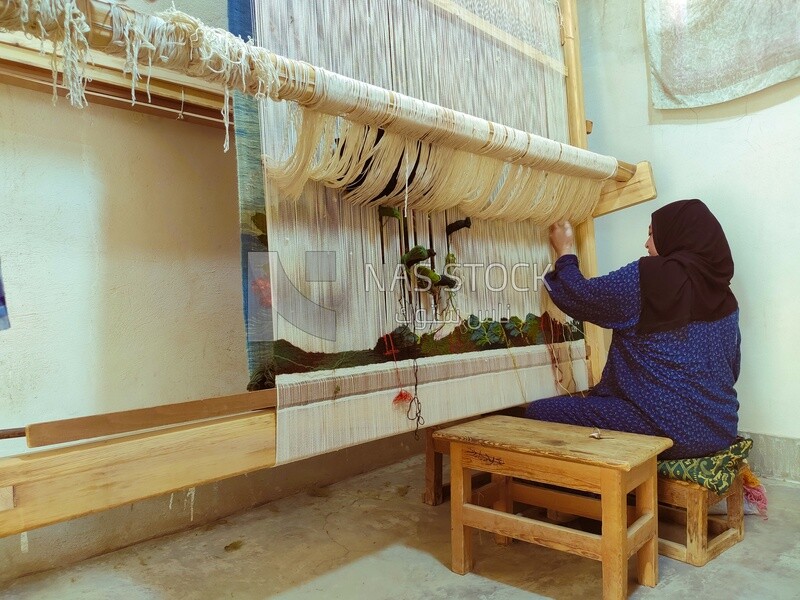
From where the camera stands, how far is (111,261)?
1.89 metres

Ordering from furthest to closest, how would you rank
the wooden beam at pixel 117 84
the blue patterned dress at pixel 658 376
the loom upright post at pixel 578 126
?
the loom upright post at pixel 578 126 < the blue patterned dress at pixel 658 376 < the wooden beam at pixel 117 84

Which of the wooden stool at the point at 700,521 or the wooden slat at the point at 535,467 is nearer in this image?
the wooden slat at the point at 535,467

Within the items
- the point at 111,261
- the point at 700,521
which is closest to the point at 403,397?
the point at 700,521

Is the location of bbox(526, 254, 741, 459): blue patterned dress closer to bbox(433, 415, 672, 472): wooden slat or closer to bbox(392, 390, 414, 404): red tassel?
bbox(433, 415, 672, 472): wooden slat

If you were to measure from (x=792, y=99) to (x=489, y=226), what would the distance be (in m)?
1.52

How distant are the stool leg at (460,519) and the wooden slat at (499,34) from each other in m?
1.47

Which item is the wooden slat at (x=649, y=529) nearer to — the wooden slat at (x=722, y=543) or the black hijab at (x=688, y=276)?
the wooden slat at (x=722, y=543)

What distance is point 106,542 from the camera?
6.15ft

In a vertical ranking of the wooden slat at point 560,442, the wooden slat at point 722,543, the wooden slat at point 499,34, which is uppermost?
the wooden slat at point 499,34

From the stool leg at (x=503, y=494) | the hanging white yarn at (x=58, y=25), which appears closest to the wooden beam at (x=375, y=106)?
the hanging white yarn at (x=58, y=25)

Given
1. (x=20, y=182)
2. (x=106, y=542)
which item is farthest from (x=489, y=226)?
(x=106, y=542)

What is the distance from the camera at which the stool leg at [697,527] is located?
1715 millimetres

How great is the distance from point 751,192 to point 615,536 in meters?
1.81

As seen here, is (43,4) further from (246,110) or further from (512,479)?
(512,479)
